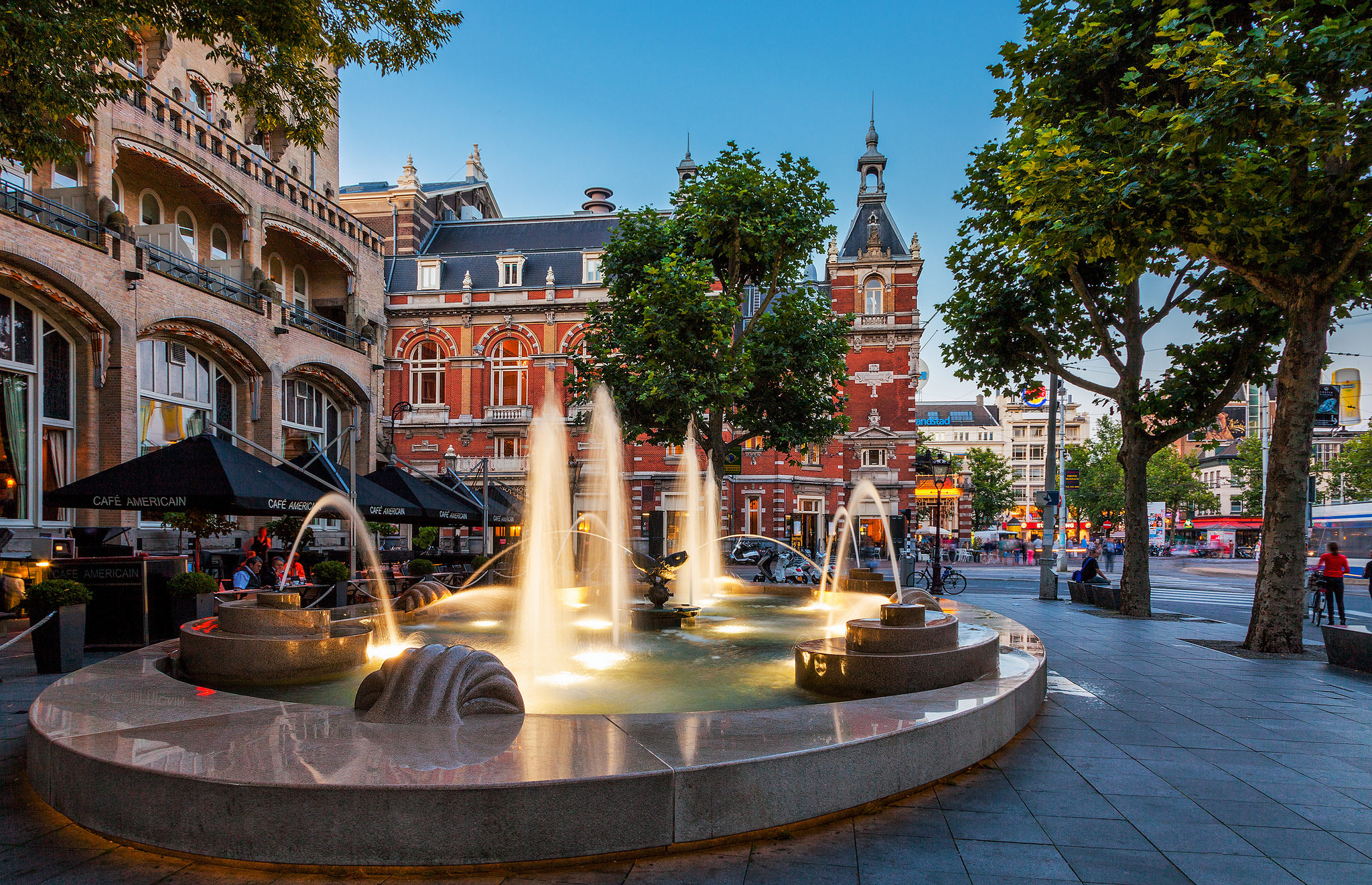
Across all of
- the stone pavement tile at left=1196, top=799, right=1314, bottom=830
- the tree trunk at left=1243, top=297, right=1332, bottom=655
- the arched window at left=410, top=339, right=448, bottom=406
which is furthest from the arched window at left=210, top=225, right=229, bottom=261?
the stone pavement tile at left=1196, top=799, right=1314, bottom=830

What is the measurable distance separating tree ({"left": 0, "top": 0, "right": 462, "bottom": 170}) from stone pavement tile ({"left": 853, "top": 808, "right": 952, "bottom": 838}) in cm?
976

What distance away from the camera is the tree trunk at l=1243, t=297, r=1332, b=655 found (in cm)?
1053

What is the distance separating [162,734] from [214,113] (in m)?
24.0

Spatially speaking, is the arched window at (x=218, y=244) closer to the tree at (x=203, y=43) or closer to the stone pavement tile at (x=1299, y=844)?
the tree at (x=203, y=43)

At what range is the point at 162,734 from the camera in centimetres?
405

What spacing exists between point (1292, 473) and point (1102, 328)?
200 inches

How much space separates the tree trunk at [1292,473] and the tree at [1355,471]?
50877mm

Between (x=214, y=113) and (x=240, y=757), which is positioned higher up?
(x=214, y=113)

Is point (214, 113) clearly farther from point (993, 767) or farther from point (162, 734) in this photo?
point (993, 767)

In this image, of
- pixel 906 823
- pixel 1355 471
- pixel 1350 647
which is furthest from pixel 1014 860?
pixel 1355 471

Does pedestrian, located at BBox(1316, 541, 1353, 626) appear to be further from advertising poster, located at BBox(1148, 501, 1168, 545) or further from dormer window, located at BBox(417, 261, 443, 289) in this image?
dormer window, located at BBox(417, 261, 443, 289)

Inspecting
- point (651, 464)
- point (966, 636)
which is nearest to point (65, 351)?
point (966, 636)

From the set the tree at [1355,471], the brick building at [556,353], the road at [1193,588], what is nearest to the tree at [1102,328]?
the road at [1193,588]

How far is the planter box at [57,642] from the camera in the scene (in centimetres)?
783
